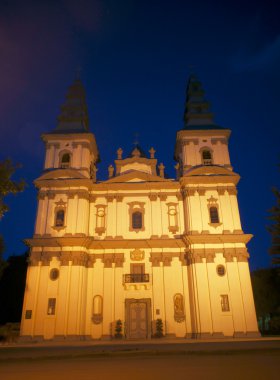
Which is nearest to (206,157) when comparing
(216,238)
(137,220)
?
(216,238)

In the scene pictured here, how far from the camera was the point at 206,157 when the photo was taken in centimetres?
2997

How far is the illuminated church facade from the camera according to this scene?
921 inches

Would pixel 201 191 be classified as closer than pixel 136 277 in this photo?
No

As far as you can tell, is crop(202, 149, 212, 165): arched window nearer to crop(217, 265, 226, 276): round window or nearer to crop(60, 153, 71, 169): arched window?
crop(217, 265, 226, 276): round window

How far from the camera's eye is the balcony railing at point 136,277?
24.9 m

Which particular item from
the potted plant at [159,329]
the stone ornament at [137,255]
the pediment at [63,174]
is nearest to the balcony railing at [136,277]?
the stone ornament at [137,255]

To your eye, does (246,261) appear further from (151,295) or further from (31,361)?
(31,361)

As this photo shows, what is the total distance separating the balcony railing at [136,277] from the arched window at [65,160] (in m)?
11.6

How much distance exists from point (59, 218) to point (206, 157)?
47.8 ft

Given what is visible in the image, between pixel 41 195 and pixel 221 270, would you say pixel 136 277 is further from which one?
A: pixel 41 195

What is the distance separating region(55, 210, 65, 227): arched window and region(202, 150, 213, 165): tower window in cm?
1359

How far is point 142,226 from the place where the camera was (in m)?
26.9

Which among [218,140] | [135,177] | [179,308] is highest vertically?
[218,140]

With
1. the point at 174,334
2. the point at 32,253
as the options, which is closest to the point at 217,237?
the point at 174,334
